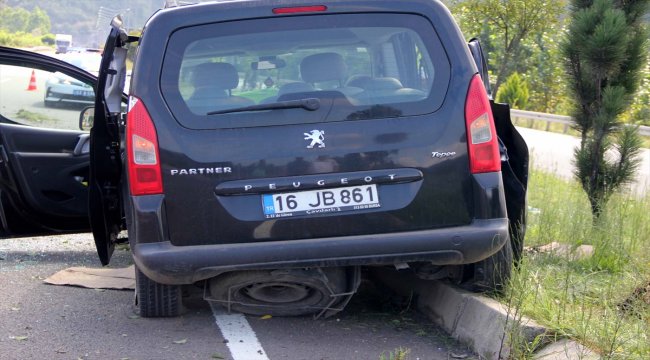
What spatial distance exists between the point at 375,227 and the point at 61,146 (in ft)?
10.7

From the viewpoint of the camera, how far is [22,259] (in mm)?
6973

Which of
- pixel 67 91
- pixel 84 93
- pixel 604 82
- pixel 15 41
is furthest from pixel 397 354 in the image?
pixel 15 41

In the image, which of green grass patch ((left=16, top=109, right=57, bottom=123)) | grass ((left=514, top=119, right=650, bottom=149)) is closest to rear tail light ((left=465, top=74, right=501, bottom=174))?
green grass patch ((left=16, top=109, right=57, bottom=123))

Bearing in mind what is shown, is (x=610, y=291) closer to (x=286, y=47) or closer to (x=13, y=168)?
(x=286, y=47)

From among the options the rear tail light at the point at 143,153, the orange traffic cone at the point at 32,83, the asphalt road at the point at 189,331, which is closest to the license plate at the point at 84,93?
the orange traffic cone at the point at 32,83

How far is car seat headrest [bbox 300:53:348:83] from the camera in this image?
4.46m

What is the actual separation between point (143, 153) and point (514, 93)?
82.2 ft

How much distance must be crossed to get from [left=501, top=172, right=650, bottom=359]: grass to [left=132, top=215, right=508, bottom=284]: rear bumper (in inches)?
14.9

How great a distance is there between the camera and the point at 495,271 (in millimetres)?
4789

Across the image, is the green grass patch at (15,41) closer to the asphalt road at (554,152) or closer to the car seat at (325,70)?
the asphalt road at (554,152)

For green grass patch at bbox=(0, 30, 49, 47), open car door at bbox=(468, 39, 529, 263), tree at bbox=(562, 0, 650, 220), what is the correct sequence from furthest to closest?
green grass patch at bbox=(0, 30, 49, 47) → tree at bbox=(562, 0, 650, 220) → open car door at bbox=(468, 39, 529, 263)

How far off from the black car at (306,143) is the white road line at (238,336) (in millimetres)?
446

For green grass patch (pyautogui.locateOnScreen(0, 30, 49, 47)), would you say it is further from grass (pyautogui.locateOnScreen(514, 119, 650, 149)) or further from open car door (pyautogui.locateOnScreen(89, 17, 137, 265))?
open car door (pyautogui.locateOnScreen(89, 17, 137, 265))

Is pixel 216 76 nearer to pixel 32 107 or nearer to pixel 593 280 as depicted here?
pixel 593 280
